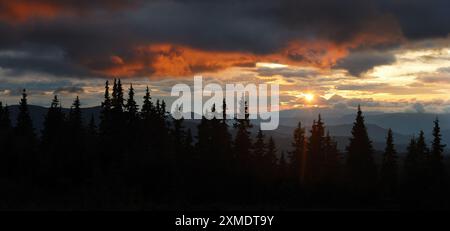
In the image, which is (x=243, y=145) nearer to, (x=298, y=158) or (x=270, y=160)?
(x=270, y=160)

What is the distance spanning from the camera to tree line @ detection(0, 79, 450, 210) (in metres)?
64.9

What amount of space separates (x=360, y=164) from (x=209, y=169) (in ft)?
63.7

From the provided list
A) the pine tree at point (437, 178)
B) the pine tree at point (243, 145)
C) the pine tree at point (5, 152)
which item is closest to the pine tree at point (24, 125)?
the pine tree at point (5, 152)

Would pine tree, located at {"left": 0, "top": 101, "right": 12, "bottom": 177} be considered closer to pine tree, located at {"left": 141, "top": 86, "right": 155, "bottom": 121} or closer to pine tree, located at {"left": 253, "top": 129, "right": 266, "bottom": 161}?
pine tree, located at {"left": 141, "top": 86, "right": 155, "bottom": 121}

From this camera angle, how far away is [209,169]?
68938mm

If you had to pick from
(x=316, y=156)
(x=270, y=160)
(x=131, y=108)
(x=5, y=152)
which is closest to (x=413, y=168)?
(x=316, y=156)

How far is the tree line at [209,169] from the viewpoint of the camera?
64.9 metres

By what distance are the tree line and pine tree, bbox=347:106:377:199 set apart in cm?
13

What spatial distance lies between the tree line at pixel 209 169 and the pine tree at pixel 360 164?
13 centimetres

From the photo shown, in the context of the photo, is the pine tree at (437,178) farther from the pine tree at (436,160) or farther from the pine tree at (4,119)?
the pine tree at (4,119)

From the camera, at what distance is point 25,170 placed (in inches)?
2781

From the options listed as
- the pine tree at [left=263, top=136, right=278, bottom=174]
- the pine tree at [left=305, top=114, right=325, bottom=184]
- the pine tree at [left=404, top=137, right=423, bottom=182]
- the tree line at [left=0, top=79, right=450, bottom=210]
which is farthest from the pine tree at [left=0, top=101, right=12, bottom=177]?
the pine tree at [left=404, top=137, right=423, bottom=182]

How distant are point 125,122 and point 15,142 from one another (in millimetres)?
15318
